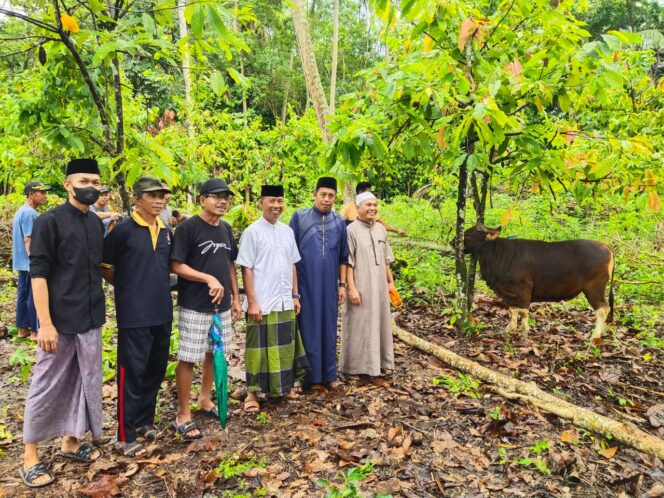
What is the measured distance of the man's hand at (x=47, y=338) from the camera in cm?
308

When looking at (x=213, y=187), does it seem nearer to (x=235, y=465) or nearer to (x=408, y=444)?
(x=235, y=465)

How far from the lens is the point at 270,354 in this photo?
4.24 metres

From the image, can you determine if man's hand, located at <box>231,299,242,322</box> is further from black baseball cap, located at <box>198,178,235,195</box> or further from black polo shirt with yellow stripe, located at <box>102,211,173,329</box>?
black baseball cap, located at <box>198,178,235,195</box>

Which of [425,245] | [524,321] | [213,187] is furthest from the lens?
[425,245]

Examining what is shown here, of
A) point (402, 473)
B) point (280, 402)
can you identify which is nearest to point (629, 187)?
point (402, 473)

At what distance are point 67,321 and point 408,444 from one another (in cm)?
266

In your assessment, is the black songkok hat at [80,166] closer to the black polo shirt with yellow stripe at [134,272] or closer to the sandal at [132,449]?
the black polo shirt with yellow stripe at [134,272]

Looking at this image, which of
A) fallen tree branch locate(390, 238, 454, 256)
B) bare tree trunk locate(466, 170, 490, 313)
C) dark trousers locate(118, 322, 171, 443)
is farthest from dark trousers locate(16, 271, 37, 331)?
fallen tree branch locate(390, 238, 454, 256)

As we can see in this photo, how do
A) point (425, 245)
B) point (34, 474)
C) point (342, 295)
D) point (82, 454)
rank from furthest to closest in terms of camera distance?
point (425, 245) → point (342, 295) → point (82, 454) → point (34, 474)

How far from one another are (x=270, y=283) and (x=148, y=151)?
59.3 inches

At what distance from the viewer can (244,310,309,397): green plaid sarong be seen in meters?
4.21

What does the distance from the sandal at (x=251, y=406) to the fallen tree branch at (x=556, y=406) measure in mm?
2143

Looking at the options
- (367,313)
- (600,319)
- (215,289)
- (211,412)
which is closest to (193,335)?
(215,289)

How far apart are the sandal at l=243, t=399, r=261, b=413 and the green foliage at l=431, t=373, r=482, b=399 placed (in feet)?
5.75
